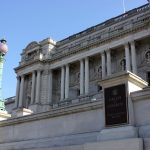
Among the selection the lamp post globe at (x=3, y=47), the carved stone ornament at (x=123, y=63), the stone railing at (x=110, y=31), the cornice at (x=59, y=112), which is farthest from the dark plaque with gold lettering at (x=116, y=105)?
the carved stone ornament at (x=123, y=63)

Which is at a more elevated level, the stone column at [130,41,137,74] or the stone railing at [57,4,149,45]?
the stone railing at [57,4,149,45]

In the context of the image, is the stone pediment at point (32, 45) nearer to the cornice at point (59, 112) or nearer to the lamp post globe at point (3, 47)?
the lamp post globe at point (3, 47)

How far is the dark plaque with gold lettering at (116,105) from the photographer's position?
11.1 meters

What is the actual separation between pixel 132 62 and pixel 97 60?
921cm

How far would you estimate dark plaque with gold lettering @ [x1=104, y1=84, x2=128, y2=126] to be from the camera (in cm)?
1111

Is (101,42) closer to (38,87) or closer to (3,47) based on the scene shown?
(38,87)

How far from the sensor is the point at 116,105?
11406 mm

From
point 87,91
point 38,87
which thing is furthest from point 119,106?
point 38,87

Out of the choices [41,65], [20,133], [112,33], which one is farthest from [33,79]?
[20,133]

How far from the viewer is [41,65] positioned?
56875 mm

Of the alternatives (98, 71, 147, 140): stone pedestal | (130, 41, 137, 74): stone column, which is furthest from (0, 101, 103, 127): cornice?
(130, 41, 137, 74): stone column

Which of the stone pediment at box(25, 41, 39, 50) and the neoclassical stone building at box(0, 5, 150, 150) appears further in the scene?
the stone pediment at box(25, 41, 39, 50)

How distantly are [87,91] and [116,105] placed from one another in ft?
124

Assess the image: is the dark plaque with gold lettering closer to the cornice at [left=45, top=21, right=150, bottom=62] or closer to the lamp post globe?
the lamp post globe
